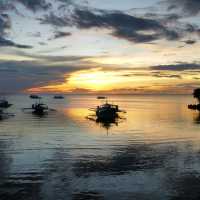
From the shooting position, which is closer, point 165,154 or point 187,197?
point 187,197

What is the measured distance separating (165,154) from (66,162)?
53.9ft

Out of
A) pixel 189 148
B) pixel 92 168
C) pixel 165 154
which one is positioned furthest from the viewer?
pixel 189 148

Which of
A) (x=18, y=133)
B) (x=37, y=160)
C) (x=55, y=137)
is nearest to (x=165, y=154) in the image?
(x=37, y=160)

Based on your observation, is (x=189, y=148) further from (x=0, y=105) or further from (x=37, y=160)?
(x=0, y=105)

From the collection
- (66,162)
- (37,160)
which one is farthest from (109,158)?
(37,160)

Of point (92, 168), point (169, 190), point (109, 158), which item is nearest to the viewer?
point (169, 190)

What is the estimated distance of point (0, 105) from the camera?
188 m

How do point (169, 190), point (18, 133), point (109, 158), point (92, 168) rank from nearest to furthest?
1. point (169, 190)
2. point (92, 168)
3. point (109, 158)
4. point (18, 133)

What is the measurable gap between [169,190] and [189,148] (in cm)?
2933

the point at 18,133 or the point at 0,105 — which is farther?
the point at 0,105

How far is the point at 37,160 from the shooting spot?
51.3 m

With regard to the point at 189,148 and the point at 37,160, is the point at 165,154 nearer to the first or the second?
the point at 189,148

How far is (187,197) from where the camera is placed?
34.3 m

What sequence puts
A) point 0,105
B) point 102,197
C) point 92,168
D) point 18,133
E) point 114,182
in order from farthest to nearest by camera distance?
point 0,105, point 18,133, point 92,168, point 114,182, point 102,197
